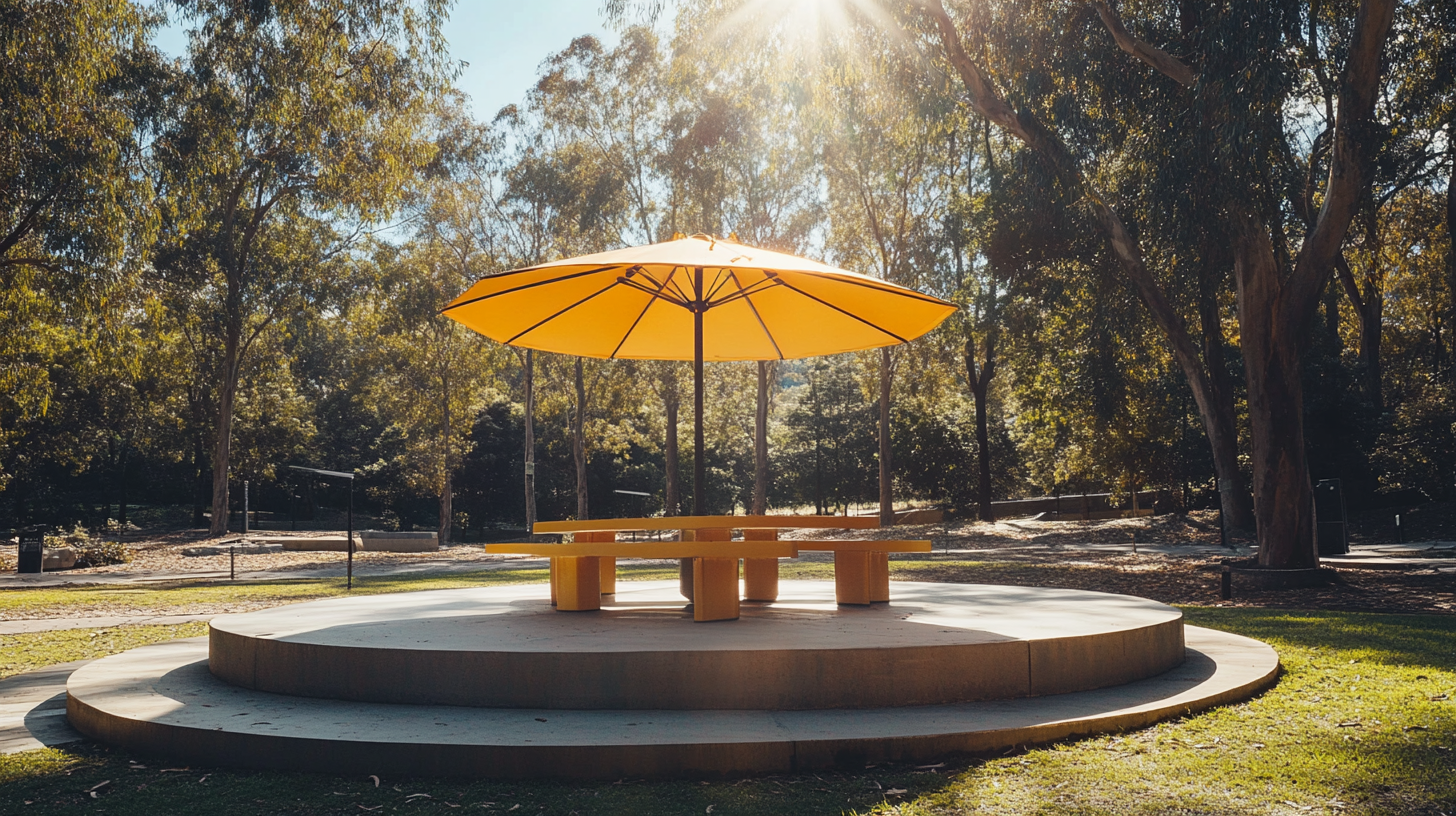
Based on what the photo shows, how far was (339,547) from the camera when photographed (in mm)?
25734

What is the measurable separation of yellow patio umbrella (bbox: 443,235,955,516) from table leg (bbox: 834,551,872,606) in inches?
46.7

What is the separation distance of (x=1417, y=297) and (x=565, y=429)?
31.1 meters

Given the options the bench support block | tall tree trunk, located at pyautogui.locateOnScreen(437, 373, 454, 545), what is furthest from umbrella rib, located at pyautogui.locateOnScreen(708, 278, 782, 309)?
tall tree trunk, located at pyautogui.locateOnScreen(437, 373, 454, 545)

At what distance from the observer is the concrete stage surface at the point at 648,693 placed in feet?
11.9

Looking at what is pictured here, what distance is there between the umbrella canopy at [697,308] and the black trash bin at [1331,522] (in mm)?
11534

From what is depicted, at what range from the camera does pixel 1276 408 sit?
39.3ft

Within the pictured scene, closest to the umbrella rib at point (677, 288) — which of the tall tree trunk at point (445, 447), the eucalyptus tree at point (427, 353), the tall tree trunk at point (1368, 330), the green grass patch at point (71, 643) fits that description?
the green grass patch at point (71, 643)

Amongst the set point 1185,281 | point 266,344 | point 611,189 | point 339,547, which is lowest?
point 339,547

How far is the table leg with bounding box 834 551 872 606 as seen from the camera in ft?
21.0

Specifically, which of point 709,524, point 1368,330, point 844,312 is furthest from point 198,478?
point 1368,330

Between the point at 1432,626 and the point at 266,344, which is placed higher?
the point at 266,344

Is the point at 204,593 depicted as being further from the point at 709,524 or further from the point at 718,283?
the point at 709,524

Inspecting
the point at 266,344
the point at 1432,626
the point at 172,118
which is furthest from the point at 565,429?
the point at 1432,626

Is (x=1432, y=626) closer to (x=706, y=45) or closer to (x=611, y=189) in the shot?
(x=706, y=45)
